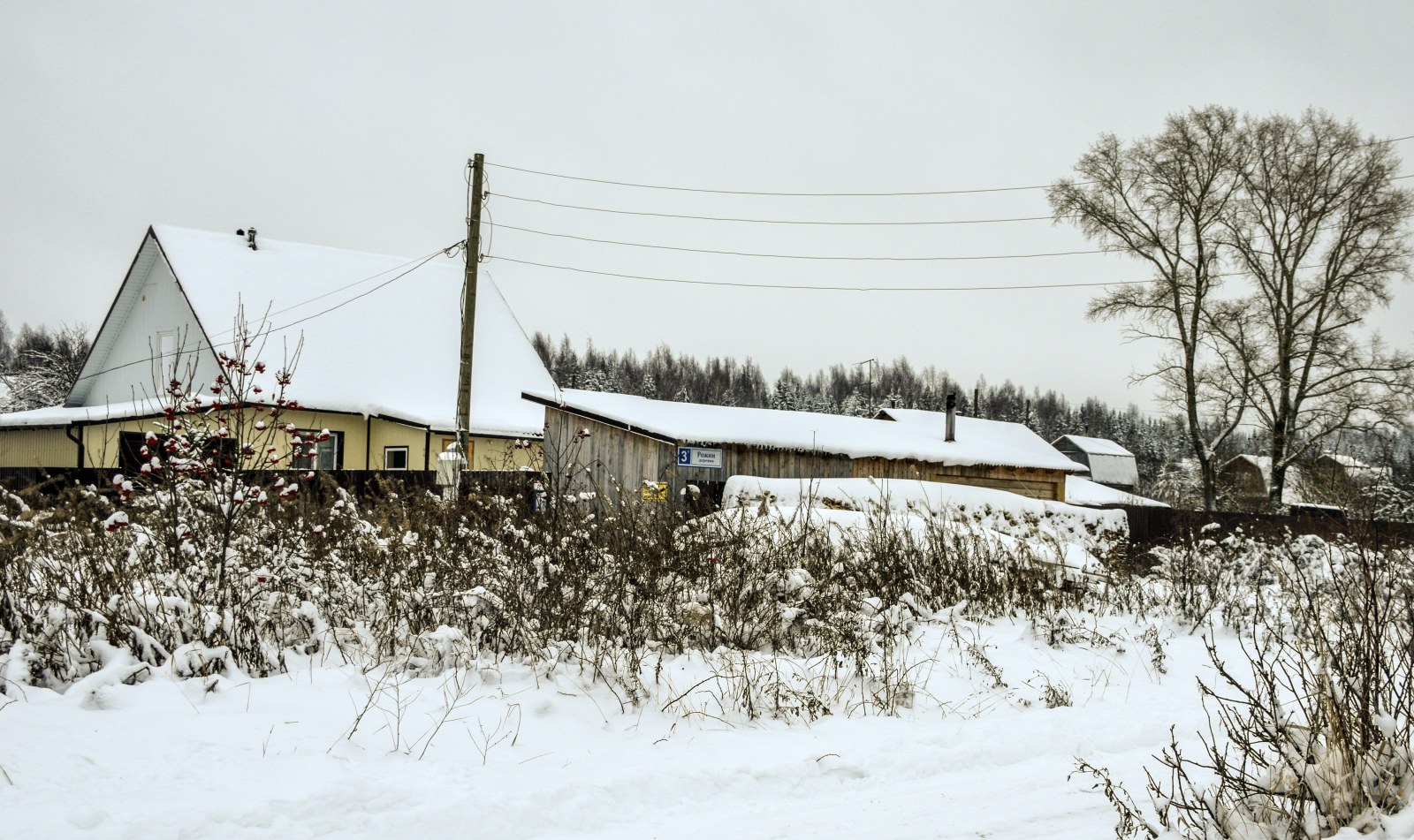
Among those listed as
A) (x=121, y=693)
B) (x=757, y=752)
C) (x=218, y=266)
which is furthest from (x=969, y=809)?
(x=218, y=266)

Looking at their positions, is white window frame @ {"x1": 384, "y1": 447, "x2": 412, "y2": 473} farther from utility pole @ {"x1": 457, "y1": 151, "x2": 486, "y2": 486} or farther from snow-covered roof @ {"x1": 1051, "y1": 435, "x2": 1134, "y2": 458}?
snow-covered roof @ {"x1": 1051, "y1": 435, "x2": 1134, "y2": 458}

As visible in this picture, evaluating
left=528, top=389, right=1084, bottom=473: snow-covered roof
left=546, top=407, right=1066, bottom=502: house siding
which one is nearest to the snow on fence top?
left=546, top=407, right=1066, bottom=502: house siding

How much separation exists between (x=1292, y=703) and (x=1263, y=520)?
1299 cm

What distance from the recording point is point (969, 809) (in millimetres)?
3344

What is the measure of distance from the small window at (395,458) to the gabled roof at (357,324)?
43.9 inches

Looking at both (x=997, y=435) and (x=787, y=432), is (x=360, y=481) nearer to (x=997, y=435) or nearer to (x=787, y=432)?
(x=787, y=432)

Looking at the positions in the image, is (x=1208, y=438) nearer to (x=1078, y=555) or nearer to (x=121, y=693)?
(x=1078, y=555)

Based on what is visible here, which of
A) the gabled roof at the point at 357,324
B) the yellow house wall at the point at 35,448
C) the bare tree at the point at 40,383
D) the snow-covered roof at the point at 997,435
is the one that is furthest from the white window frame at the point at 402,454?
the bare tree at the point at 40,383

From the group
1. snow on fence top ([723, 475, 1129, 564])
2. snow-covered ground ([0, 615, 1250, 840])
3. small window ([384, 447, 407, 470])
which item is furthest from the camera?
small window ([384, 447, 407, 470])

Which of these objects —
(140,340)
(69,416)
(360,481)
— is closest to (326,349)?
(69,416)

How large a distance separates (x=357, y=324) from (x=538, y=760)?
78.6ft

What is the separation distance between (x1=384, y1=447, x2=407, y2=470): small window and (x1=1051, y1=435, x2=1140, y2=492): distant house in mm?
59295

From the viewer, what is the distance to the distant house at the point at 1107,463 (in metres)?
67.7

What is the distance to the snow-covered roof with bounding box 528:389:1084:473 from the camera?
17.6m
